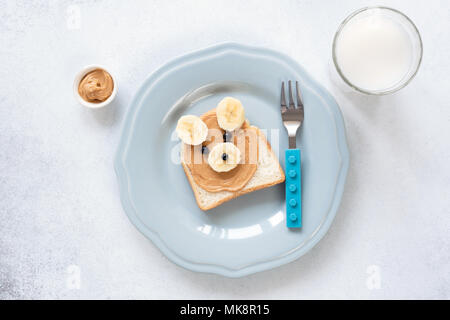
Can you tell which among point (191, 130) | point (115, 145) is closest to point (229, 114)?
point (191, 130)

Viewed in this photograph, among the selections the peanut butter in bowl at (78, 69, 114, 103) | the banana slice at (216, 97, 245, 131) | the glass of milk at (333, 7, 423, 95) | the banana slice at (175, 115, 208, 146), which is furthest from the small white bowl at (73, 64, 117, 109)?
the glass of milk at (333, 7, 423, 95)

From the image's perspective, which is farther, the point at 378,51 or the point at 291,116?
the point at 291,116

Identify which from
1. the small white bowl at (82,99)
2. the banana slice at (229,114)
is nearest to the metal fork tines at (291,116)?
A: the banana slice at (229,114)

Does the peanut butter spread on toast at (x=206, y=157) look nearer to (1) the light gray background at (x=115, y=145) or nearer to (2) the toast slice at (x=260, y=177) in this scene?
(2) the toast slice at (x=260, y=177)

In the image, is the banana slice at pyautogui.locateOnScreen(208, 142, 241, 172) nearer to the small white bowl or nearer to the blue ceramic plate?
the blue ceramic plate

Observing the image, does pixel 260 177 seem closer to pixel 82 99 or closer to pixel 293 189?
pixel 293 189

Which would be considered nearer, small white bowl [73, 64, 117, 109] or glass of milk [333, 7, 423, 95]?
glass of milk [333, 7, 423, 95]

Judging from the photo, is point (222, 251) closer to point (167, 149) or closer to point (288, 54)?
point (167, 149)
